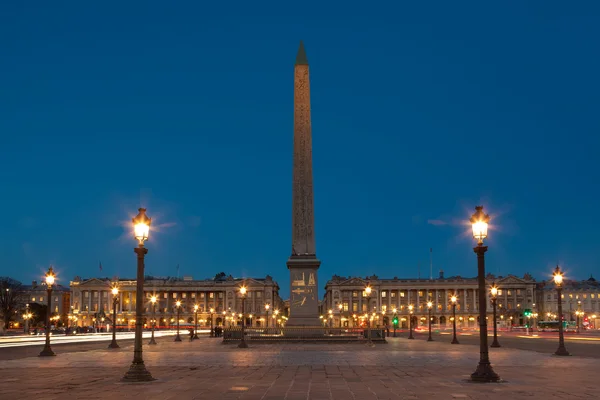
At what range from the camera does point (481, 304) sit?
20.6 m

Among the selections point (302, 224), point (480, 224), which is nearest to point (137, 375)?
point (480, 224)

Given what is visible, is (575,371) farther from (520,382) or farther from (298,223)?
(298,223)

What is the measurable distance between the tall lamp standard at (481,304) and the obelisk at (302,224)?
27.1 metres

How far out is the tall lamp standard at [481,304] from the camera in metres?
19.2

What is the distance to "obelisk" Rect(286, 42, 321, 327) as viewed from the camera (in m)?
48.3

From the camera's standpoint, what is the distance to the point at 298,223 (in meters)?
48.4

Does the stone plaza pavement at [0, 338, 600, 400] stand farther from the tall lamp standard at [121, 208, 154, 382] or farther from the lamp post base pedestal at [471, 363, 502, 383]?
the tall lamp standard at [121, 208, 154, 382]

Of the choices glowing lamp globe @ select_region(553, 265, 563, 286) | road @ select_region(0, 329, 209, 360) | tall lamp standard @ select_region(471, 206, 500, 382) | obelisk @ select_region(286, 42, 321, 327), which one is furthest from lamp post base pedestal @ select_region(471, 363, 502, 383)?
obelisk @ select_region(286, 42, 321, 327)

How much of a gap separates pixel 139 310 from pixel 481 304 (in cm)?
1004

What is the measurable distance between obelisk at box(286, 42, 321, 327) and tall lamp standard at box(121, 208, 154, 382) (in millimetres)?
27062

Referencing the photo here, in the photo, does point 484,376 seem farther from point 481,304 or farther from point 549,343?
point 549,343

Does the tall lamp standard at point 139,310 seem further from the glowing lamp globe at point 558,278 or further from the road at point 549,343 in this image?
the glowing lamp globe at point 558,278

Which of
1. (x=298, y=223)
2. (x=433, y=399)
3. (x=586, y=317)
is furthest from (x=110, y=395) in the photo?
(x=586, y=317)

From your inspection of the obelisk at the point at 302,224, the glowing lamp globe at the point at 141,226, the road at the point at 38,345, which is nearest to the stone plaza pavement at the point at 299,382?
the glowing lamp globe at the point at 141,226
